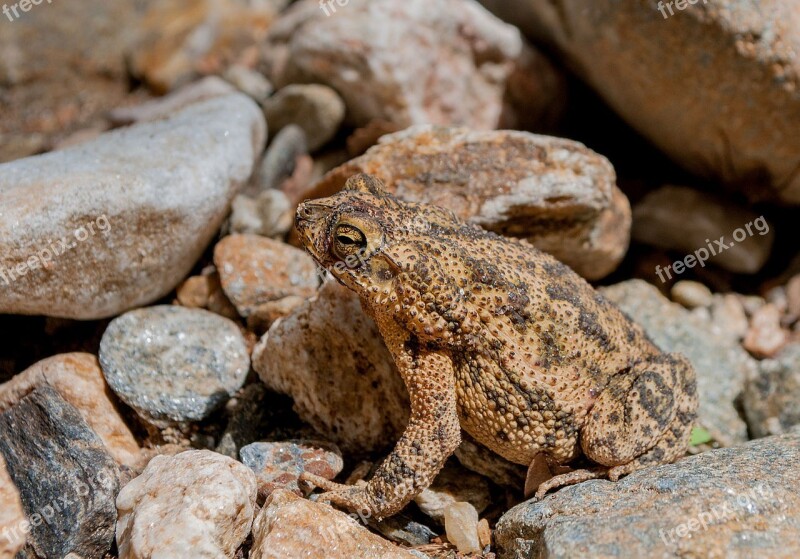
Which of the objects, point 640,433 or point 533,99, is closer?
point 640,433

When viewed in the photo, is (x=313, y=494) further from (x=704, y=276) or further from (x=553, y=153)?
(x=704, y=276)

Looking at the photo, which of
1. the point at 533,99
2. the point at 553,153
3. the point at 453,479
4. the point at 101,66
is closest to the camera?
the point at 453,479

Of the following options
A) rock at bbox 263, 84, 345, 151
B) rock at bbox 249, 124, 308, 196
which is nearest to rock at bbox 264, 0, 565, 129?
rock at bbox 263, 84, 345, 151

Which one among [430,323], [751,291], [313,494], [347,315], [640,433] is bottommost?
[751,291]

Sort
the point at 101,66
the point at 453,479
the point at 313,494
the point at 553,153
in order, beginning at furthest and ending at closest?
the point at 101,66 < the point at 553,153 < the point at 453,479 < the point at 313,494

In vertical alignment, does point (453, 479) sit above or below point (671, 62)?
below

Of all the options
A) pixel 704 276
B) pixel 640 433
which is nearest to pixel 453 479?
pixel 640 433

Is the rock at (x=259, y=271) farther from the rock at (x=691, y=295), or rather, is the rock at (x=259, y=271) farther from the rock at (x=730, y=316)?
the rock at (x=730, y=316)

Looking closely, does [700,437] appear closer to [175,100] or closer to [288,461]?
[288,461]
